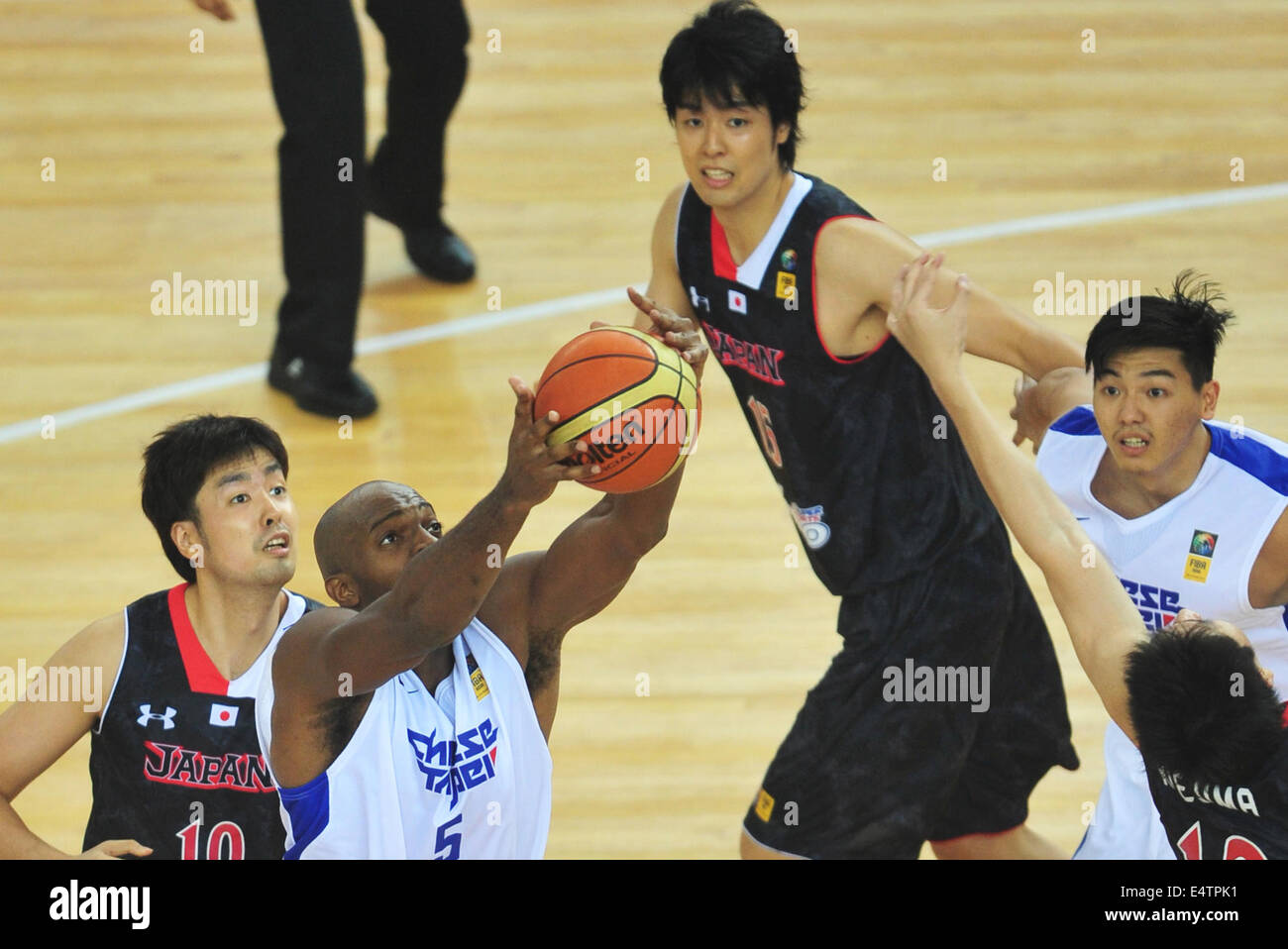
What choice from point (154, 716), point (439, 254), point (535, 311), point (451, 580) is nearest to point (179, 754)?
point (154, 716)

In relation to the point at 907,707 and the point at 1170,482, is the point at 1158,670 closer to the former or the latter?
the point at 1170,482

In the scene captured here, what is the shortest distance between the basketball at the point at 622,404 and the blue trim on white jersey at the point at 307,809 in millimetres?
761

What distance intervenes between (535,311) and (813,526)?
366 centimetres

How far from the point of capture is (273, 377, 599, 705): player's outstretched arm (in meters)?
2.85

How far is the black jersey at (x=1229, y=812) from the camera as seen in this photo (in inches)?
117

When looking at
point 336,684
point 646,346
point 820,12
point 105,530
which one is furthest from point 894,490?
point 820,12

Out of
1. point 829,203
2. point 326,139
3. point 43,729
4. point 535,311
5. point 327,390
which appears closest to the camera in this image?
point 43,729

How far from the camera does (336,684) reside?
3105mm

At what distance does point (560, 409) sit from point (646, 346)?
0.86 feet

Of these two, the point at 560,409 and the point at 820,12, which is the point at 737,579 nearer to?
the point at 560,409

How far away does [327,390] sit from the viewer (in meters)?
6.92

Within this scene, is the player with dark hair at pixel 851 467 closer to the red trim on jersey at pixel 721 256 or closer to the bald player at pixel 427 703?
the red trim on jersey at pixel 721 256

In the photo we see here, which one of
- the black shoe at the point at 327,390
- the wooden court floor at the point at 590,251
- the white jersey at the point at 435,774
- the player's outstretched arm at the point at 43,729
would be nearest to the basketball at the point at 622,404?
the white jersey at the point at 435,774

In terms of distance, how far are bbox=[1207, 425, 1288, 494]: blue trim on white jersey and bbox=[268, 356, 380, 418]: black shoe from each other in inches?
154
